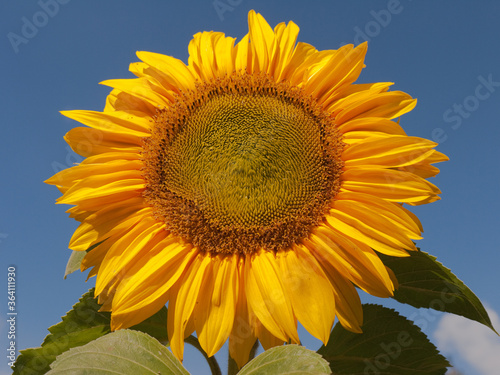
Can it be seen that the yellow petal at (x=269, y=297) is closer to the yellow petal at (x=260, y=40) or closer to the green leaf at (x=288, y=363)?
the green leaf at (x=288, y=363)

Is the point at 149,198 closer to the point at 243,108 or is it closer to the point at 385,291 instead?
the point at 243,108

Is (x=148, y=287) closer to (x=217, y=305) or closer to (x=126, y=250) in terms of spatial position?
(x=126, y=250)

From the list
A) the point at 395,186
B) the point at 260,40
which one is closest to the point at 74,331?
the point at 395,186

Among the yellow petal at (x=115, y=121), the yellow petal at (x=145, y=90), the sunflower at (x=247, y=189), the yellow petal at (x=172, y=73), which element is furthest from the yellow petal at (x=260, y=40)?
the yellow petal at (x=115, y=121)

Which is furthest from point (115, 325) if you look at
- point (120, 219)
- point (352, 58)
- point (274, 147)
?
point (352, 58)

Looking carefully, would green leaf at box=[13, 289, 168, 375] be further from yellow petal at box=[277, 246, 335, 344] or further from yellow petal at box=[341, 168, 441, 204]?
yellow petal at box=[341, 168, 441, 204]

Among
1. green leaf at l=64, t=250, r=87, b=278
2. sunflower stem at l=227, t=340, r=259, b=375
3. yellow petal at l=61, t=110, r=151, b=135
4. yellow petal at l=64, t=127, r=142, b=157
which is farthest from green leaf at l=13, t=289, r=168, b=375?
yellow petal at l=61, t=110, r=151, b=135
